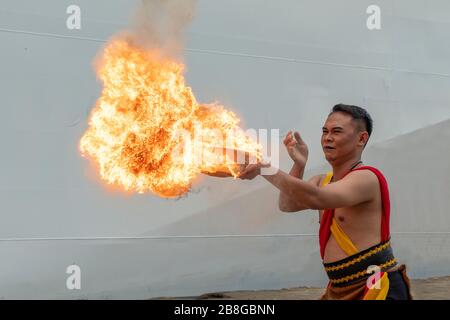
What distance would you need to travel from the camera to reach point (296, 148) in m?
3.28

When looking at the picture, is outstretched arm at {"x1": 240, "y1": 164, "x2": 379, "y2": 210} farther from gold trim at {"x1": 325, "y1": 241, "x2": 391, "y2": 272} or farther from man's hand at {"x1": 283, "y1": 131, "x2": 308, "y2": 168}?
man's hand at {"x1": 283, "y1": 131, "x2": 308, "y2": 168}

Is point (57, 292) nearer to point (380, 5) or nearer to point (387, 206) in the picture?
point (387, 206)

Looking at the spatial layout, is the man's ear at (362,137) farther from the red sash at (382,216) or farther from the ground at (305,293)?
the ground at (305,293)

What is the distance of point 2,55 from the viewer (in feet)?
17.3

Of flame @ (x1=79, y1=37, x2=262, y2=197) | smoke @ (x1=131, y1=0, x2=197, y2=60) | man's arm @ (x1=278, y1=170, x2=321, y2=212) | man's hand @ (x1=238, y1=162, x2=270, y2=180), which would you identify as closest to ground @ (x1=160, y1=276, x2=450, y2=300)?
smoke @ (x1=131, y1=0, x2=197, y2=60)

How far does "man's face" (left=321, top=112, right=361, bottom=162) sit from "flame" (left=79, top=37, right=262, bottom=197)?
0.37m

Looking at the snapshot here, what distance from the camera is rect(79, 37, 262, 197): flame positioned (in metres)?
2.98

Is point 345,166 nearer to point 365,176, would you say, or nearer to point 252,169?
point 365,176

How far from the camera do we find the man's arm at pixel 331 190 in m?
2.54

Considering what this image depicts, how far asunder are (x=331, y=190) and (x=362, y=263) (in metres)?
0.45

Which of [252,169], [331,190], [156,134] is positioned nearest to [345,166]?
[331,190]

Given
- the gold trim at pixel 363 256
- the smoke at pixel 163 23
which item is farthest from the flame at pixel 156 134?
the smoke at pixel 163 23
